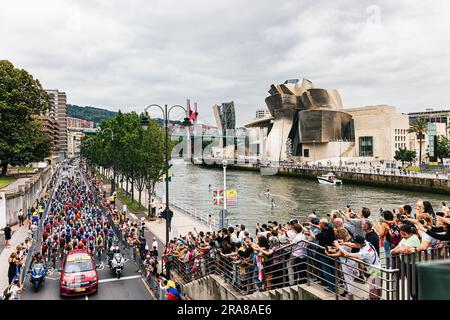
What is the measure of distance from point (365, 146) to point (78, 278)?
330 ft

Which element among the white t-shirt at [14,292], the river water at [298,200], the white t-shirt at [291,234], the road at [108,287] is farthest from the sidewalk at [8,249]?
the river water at [298,200]

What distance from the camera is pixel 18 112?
42.4 metres

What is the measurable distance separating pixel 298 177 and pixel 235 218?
1930 inches

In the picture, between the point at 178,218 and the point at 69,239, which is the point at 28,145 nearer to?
the point at 178,218

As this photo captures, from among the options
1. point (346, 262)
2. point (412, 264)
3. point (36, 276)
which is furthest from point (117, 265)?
point (412, 264)

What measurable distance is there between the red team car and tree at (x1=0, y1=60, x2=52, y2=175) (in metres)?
32.5

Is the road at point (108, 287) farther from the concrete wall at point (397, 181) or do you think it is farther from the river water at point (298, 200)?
the concrete wall at point (397, 181)

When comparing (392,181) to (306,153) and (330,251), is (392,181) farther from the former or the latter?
(330,251)

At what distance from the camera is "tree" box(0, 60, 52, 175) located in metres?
41.1

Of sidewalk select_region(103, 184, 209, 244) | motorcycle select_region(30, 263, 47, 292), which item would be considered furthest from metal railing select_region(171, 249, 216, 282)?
sidewalk select_region(103, 184, 209, 244)

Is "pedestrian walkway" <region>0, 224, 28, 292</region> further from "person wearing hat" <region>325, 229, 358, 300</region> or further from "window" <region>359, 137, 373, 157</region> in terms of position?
"window" <region>359, 137, 373, 157</region>

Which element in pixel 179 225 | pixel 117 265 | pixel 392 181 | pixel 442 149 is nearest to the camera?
pixel 117 265
